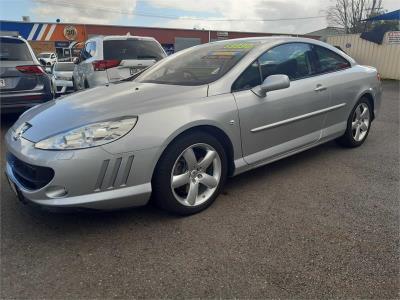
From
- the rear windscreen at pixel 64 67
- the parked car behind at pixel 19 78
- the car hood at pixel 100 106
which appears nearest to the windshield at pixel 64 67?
the rear windscreen at pixel 64 67

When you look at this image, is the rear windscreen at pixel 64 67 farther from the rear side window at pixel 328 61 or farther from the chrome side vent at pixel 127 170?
the chrome side vent at pixel 127 170

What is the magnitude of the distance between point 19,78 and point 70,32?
28.4m

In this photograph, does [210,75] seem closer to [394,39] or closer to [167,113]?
[167,113]

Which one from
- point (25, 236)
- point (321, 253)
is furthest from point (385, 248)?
point (25, 236)

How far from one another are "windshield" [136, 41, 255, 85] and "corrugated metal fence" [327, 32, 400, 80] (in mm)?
14506

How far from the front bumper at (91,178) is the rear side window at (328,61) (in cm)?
246

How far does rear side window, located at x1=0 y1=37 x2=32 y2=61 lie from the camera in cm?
561

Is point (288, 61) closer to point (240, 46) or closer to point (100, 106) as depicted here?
point (240, 46)

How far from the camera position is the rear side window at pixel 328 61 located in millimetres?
4062

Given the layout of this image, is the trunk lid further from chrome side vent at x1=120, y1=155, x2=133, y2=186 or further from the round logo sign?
the round logo sign

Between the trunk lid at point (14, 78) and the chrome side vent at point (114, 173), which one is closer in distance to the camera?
the chrome side vent at point (114, 173)

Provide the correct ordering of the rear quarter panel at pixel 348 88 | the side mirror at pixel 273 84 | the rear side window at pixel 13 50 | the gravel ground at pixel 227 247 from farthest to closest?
Answer: 1. the rear side window at pixel 13 50
2. the rear quarter panel at pixel 348 88
3. the side mirror at pixel 273 84
4. the gravel ground at pixel 227 247

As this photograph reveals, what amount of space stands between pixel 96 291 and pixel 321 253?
1.46 metres

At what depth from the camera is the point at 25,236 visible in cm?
261
